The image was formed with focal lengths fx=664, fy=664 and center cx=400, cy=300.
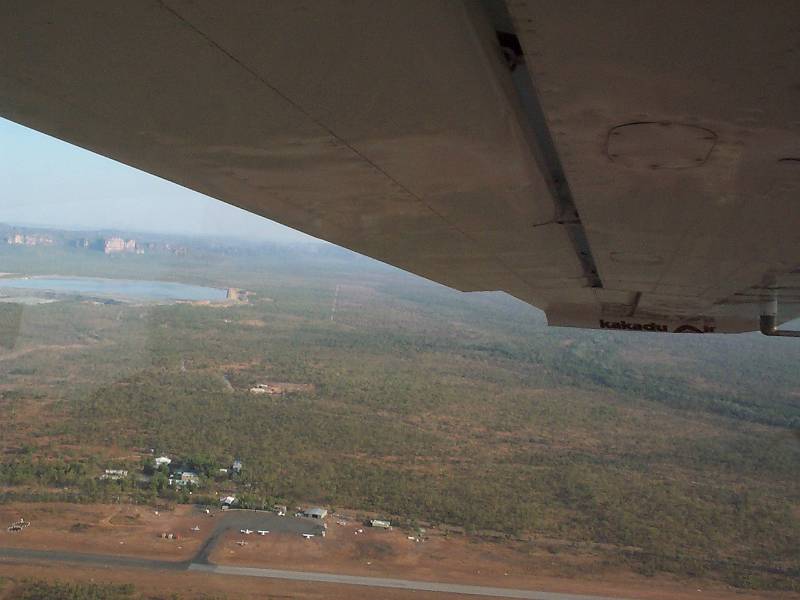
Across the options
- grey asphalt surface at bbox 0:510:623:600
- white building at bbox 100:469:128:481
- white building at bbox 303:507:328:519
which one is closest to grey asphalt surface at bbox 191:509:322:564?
white building at bbox 303:507:328:519

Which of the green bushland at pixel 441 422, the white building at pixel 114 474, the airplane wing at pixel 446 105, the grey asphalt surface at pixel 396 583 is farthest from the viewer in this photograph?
the white building at pixel 114 474

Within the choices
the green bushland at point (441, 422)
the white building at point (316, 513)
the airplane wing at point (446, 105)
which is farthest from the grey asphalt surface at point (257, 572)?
the airplane wing at point (446, 105)

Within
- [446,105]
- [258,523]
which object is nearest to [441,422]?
[258,523]

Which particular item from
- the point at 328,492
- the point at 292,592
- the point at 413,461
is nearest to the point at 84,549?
the point at 292,592

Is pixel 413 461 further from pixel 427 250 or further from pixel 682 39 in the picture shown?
pixel 682 39

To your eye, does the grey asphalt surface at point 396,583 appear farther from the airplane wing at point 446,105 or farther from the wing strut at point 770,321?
the airplane wing at point 446,105

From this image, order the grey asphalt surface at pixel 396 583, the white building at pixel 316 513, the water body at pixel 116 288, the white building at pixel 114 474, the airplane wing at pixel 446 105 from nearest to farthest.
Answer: the airplane wing at pixel 446 105
the grey asphalt surface at pixel 396 583
the white building at pixel 316 513
the white building at pixel 114 474
the water body at pixel 116 288
